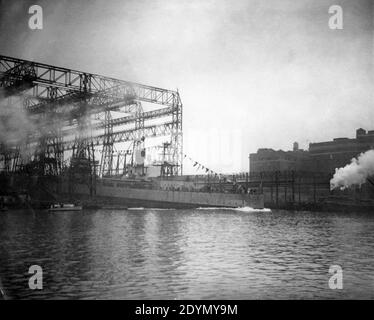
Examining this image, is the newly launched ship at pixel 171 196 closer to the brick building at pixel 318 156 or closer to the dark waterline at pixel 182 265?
the brick building at pixel 318 156

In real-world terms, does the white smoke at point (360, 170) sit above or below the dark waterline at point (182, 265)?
above

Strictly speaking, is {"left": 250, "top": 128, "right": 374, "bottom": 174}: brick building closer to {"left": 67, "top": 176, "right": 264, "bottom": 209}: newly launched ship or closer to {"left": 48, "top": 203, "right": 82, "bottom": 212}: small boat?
{"left": 67, "top": 176, "right": 264, "bottom": 209}: newly launched ship

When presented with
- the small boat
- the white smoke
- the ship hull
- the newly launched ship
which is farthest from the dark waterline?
the newly launched ship

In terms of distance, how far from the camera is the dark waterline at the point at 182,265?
12016 mm

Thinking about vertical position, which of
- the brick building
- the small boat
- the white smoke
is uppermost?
the brick building

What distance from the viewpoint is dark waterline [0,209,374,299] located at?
1202 cm

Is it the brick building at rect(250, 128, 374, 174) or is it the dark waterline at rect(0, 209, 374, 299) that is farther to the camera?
the brick building at rect(250, 128, 374, 174)

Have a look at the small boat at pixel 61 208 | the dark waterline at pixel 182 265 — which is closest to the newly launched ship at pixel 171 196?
the small boat at pixel 61 208

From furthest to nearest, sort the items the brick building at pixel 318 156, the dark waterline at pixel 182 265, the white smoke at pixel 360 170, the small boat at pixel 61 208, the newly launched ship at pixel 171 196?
the brick building at pixel 318 156 → the newly launched ship at pixel 171 196 → the small boat at pixel 61 208 → the white smoke at pixel 360 170 → the dark waterline at pixel 182 265

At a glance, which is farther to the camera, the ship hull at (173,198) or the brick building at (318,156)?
the brick building at (318,156)

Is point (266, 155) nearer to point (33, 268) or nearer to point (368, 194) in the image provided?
point (368, 194)

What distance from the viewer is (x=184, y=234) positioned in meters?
26.8

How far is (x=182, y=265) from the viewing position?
15.8 metres
